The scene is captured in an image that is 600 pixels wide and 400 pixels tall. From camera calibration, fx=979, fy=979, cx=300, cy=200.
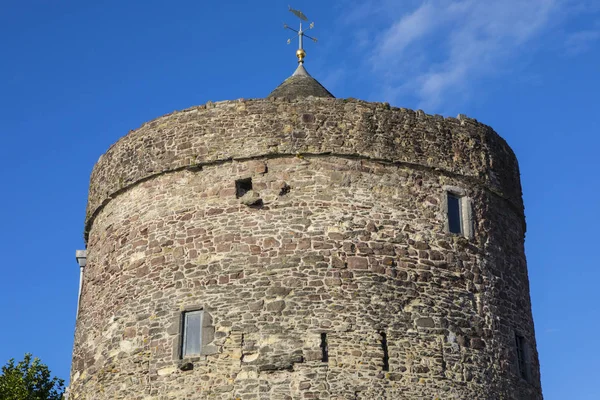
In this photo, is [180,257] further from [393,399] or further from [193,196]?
[393,399]

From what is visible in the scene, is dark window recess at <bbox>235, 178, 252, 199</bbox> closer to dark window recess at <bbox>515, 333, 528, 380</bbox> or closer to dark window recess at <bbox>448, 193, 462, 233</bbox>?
dark window recess at <bbox>448, 193, 462, 233</bbox>

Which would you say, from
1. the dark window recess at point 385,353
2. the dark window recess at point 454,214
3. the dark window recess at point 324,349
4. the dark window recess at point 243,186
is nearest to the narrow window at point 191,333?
the dark window recess at point 324,349

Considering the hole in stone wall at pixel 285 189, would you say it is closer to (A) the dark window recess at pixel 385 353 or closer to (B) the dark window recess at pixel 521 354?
(A) the dark window recess at pixel 385 353

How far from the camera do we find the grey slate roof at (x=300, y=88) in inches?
681

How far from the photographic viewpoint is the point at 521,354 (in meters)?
15.6

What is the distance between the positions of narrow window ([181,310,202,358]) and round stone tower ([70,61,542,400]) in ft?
0.08

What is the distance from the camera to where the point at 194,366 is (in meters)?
A: 14.0

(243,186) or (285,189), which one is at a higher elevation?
(243,186)

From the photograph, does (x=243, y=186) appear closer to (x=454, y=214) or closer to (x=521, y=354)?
(x=454, y=214)

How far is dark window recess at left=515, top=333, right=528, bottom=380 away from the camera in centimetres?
1547

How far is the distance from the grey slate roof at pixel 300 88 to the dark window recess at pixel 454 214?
310 centimetres

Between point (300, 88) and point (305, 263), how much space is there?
4268 millimetres

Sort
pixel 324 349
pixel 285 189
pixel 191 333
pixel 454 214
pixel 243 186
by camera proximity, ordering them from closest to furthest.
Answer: pixel 324 349, pixel 191 333, pixel 285 189, pixel 243 186, pixel 454 214

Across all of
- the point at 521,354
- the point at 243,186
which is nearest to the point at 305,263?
the point at 243,186
